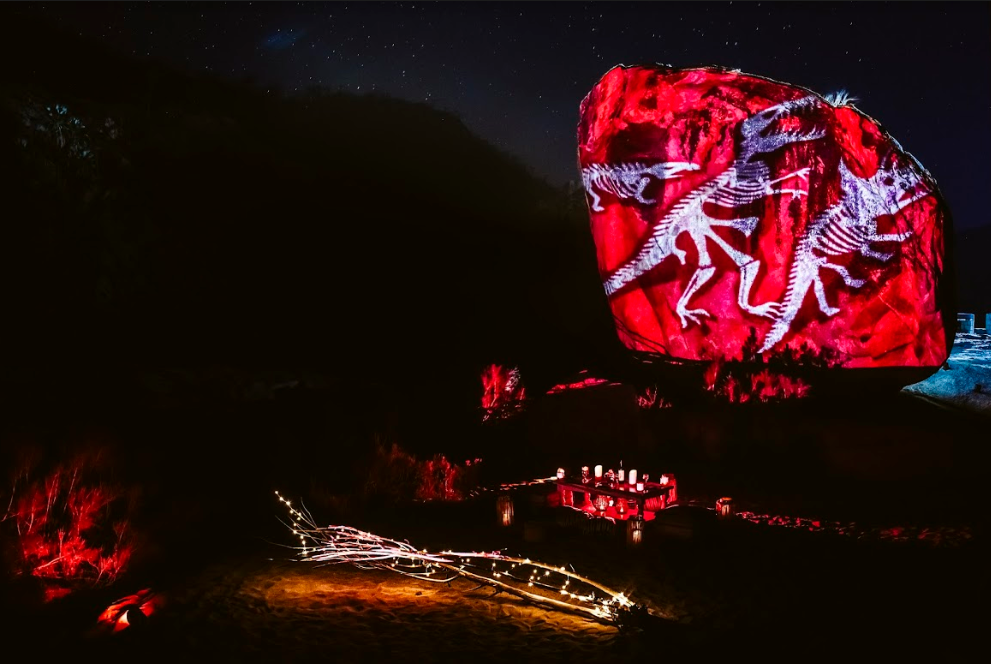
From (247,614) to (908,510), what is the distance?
5.96m

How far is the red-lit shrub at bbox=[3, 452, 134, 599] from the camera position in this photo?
477cm

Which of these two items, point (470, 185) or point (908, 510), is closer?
point (908, 510)

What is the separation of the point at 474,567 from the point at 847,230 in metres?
8.04

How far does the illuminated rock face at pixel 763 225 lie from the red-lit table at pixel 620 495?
16.4 feet

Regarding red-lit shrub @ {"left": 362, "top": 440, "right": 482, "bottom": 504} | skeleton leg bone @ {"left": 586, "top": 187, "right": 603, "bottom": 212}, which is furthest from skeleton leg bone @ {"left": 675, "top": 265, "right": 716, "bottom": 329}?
red-lit shrub @ {"left": 362, "top": 440, "right": 482, "bottom": 504}

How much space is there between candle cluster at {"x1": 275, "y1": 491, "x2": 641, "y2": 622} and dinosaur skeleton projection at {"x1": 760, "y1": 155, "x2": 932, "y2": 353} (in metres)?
6.99

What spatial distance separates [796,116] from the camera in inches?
422

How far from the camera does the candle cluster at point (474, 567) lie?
181 inches

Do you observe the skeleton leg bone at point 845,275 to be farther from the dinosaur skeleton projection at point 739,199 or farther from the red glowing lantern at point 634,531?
the red glowing lantern at point 634,531

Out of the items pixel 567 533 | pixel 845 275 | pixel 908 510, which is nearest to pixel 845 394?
pixel 845 275

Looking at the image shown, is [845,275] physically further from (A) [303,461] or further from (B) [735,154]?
(A) [303,461]

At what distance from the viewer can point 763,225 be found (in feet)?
35.2

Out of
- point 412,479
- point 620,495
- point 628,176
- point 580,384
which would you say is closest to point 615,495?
point 620,495

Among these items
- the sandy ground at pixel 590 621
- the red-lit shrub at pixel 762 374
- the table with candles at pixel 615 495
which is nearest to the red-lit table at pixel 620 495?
the table with candles at pixel 615 495
